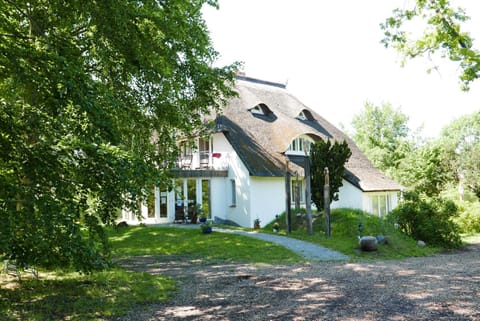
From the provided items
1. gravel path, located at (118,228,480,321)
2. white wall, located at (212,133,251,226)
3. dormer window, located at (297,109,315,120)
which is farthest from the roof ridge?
gravel path, located at (118,228,480,321)

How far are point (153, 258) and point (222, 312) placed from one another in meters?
6.92

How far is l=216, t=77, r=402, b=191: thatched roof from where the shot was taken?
23234mm

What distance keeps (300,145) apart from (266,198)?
17.2 feet

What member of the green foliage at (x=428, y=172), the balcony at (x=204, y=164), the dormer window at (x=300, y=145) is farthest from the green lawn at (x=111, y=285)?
the green foliage at (x=428, y=172)

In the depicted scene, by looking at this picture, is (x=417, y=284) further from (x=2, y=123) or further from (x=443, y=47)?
(x=443, y=47)

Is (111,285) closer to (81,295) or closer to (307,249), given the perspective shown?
(81,295)

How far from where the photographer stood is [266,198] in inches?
914

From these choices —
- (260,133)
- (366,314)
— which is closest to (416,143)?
(260,133)

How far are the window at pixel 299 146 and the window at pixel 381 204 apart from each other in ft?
18.7

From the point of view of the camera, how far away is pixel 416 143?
2254 inches

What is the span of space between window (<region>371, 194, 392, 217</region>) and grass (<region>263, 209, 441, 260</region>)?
9668mm

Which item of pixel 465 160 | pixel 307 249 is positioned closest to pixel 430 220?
pixel 307 249

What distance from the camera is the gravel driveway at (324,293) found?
249 inches

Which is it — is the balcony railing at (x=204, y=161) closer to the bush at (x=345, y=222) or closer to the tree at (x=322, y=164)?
the tree at (x=322, y=164)
